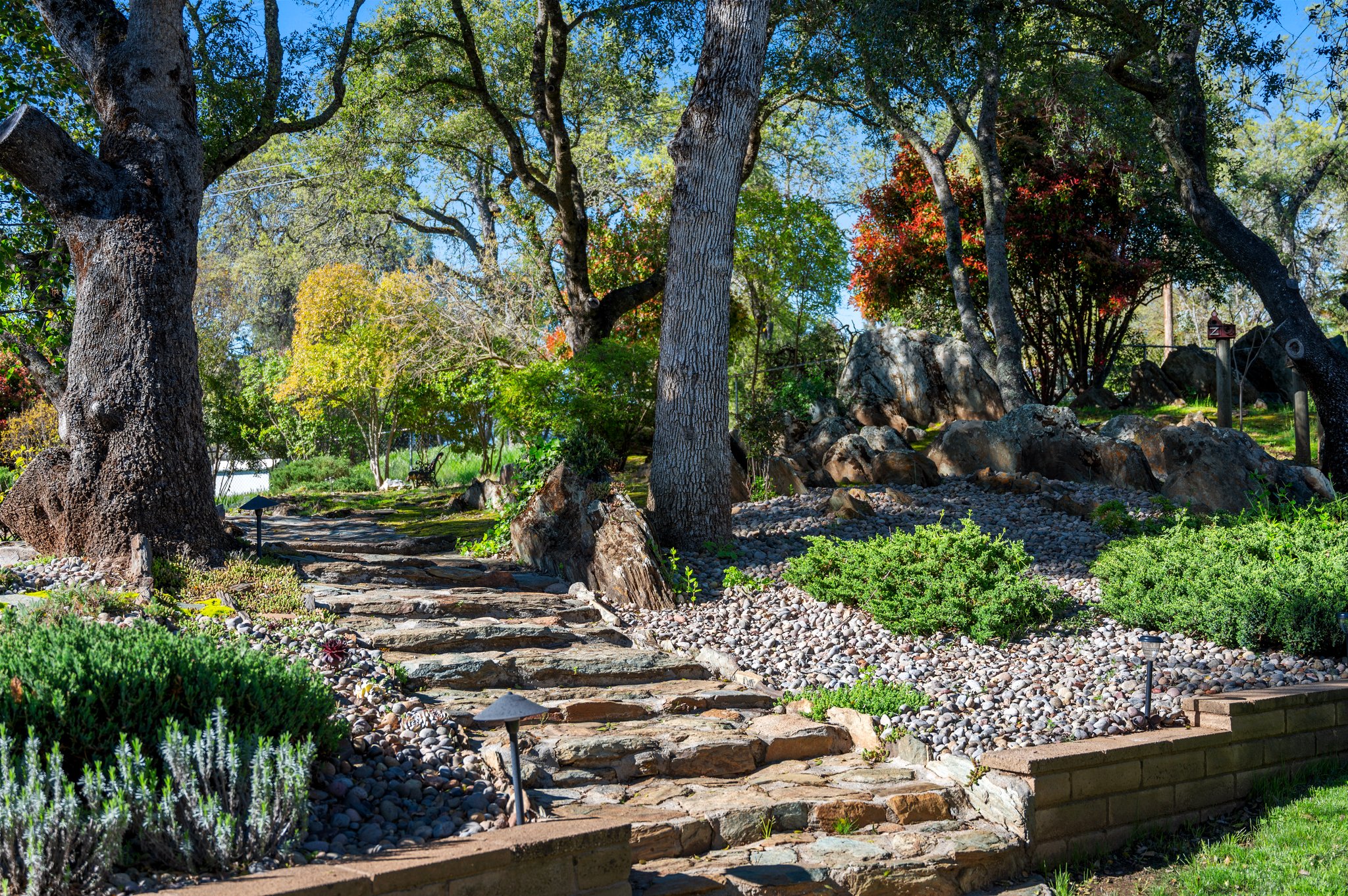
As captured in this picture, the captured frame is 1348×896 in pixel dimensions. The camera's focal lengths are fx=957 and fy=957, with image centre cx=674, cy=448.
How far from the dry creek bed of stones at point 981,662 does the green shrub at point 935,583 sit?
10 cm

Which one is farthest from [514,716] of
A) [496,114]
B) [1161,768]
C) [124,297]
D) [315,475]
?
[315,475]

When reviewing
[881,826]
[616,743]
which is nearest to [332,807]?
[616,743]

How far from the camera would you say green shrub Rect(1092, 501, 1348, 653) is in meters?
5.22

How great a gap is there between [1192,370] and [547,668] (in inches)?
537

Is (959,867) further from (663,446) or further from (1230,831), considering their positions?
(663,446)

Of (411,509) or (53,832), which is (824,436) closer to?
(411,509)

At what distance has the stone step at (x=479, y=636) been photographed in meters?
4.86

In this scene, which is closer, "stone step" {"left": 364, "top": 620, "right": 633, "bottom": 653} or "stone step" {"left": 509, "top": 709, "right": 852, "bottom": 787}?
"stone step" {"left": 509, "top": 709, "right": 852, "bottom": 787}

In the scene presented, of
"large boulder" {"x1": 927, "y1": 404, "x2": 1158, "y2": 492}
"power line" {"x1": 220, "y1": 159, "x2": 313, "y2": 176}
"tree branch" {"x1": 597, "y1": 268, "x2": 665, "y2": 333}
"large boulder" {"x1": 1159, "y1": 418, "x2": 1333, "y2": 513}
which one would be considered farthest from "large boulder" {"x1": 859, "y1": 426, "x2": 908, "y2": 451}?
"power line" {"x1": 220, "y1": 159, "x2": 313, "y2": 176}

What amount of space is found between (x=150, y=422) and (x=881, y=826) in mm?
4610

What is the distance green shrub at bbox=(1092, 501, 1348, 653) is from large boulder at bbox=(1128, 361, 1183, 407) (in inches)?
351

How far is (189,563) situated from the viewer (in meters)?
5.55

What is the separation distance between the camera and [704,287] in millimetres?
7508

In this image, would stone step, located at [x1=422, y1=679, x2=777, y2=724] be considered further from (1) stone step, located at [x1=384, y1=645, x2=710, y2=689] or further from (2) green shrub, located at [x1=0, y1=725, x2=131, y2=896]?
(2) green shrub, located at [x1=0, y1=725, x2=131, y2=896]
